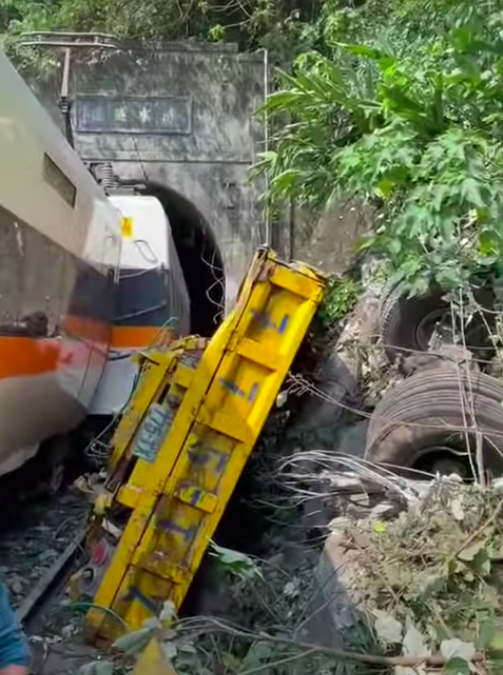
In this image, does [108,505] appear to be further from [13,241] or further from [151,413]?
[13,241]

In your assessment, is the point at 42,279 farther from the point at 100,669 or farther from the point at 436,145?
the point at 100,669

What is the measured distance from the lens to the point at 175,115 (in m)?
14.4

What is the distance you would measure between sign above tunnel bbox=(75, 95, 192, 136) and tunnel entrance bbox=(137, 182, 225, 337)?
81cm

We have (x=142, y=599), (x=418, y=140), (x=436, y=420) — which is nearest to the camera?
(x=418, y=140)

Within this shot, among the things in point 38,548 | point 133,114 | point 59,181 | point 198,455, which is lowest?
point 38,548

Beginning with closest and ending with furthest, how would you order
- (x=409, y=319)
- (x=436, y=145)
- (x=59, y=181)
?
(x=436, y=145) < (x=59, y=181) < (x=409, y=319)

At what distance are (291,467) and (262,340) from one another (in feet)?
2.57

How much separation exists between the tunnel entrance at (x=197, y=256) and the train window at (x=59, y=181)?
21.6 ft

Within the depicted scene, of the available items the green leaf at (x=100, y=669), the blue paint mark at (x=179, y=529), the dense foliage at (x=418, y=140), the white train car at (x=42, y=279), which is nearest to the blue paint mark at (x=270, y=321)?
the dense foliage at (x=418, y=140)

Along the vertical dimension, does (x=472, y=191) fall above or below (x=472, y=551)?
above

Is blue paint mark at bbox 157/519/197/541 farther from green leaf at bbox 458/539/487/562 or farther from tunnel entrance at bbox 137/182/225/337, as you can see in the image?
tunnel entrance at bbox 137/182/225/337

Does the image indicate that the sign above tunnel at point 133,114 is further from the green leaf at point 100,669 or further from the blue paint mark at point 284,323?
the green leaf at point 100,669

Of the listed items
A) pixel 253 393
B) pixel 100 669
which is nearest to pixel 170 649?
pixel 100 669

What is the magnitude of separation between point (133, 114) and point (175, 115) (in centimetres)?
58
